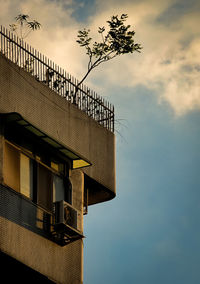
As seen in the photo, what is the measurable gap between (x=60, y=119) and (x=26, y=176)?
89.7 inches

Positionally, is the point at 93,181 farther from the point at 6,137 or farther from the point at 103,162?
the point at 6,137

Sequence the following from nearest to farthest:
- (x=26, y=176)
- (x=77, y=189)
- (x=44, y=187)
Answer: (x=26, y=176)
(x=44, y=187)
(x=77, y=189)

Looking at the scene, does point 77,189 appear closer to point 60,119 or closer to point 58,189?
point 58,189

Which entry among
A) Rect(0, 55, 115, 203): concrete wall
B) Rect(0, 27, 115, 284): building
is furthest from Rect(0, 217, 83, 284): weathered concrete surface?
Rect(0, 55, 115, 203): concrete wall

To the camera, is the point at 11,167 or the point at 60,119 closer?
the point at 11,167

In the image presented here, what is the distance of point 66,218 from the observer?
963 inches

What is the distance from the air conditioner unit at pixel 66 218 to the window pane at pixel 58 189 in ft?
1.46

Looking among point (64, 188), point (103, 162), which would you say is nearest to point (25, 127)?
point (64, 188)

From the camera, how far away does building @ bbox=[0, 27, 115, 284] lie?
23.2 metres

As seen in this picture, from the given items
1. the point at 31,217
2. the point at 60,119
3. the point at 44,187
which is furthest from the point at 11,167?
the point at 60,119

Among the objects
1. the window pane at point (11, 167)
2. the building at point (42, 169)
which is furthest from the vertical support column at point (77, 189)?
the window pane at point (11, 167)

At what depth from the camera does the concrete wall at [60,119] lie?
23.9 metres

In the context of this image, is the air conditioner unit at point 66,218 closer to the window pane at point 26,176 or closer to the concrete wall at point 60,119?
the window pane at point 26,176

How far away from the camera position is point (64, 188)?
83.2 ft
